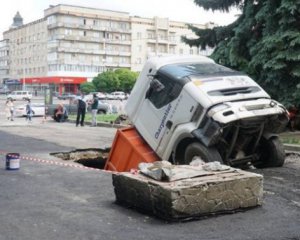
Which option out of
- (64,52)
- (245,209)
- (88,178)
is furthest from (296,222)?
(64,52)

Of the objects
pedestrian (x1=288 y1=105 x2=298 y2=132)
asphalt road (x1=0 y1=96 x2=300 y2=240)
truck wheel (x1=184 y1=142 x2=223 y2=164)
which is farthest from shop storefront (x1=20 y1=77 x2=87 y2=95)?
asphalt road (x1=0 y1=96 x2=300 y2=240)

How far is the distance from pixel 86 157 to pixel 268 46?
272 inches

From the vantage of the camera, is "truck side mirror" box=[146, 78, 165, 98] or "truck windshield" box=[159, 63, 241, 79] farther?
"truck side mirror" box=[146, 78, 165, 98]

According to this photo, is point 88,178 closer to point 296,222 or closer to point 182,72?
point 182,72

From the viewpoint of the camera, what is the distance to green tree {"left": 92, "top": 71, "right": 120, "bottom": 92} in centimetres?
9994

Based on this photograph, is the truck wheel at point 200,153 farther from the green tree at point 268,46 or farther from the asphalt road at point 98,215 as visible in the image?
the green tree at point 268,46

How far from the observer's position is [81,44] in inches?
4690

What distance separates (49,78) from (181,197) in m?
112

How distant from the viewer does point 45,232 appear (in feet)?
20.2

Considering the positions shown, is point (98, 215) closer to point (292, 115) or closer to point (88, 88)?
point (292, 115)

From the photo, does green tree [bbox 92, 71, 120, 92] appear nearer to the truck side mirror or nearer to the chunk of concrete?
the truck side mirror

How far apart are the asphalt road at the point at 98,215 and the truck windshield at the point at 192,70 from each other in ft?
7.61

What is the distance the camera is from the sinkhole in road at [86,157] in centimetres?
1413

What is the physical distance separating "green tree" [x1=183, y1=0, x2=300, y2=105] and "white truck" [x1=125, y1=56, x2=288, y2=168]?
5708mm
